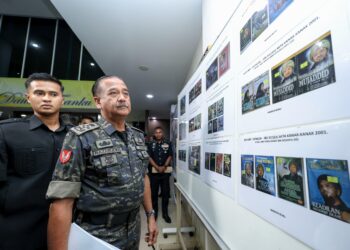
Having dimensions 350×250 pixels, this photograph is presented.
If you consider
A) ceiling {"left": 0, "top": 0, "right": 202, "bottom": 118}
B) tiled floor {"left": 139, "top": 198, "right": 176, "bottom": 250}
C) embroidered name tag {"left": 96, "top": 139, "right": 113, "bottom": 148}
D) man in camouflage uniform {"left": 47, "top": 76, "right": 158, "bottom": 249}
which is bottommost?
tiled floor {"left": 139, "top": 198, "right": 176, "bottom": 250}

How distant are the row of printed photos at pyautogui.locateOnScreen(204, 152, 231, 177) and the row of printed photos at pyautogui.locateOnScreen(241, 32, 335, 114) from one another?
33cm

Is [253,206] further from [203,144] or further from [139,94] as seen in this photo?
[139,94]

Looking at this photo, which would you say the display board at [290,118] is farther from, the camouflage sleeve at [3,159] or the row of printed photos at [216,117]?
the camouflage sleeve at [3,159]

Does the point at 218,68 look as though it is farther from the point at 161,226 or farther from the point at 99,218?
the point at 161,226

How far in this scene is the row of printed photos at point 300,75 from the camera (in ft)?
1.34

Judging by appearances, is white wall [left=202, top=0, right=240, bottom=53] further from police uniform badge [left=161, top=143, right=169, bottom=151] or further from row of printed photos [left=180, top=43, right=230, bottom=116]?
police uniform badge [left=161, top=143, right=169, bottom=151]

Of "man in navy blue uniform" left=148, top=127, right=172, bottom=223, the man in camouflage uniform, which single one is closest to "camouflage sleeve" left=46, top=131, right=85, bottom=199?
the man in camouflage uniform

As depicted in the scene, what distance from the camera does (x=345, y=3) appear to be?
0.37m

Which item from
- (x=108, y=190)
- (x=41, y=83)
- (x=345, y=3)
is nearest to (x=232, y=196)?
(x=108, y=190)

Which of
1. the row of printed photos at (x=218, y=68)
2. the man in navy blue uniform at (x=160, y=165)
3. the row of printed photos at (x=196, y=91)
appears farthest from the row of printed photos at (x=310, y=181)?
the man in navy blue uniform at (x=160, y=165)

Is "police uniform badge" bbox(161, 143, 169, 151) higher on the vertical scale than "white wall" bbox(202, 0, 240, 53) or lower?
lower

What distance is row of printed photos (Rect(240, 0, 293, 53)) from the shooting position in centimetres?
57

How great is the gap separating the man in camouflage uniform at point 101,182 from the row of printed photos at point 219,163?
434 mm

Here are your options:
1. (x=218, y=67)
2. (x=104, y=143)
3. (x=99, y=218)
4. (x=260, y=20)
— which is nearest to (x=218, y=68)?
(x=218, y=67)
